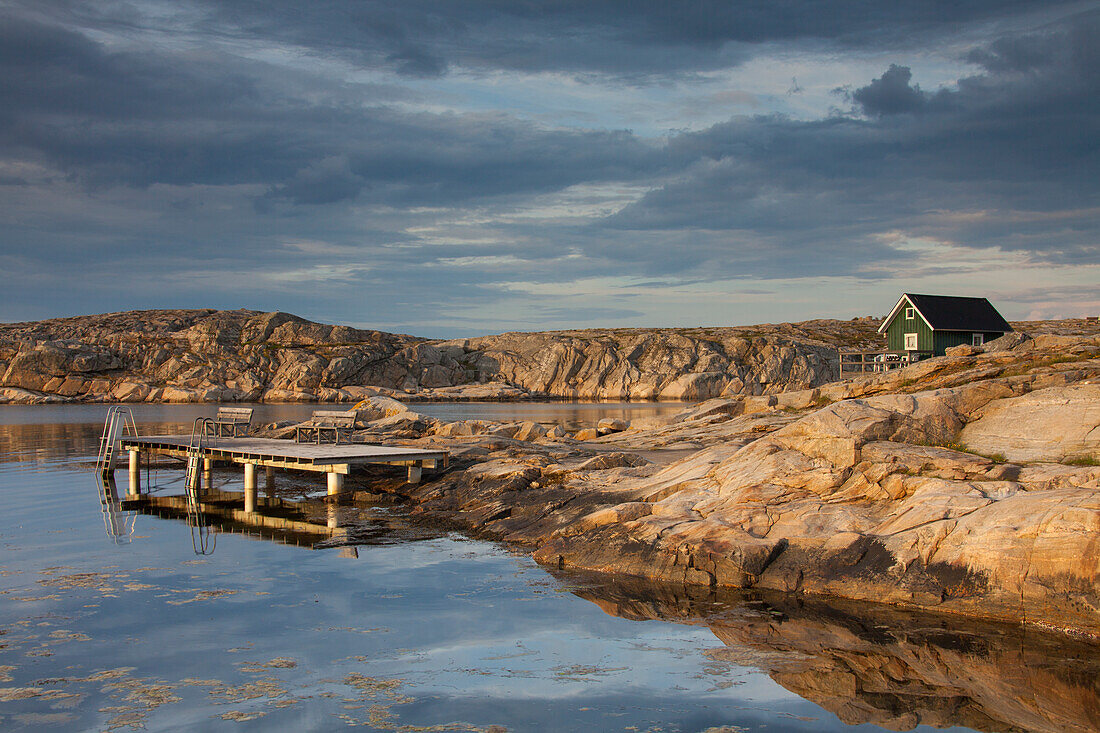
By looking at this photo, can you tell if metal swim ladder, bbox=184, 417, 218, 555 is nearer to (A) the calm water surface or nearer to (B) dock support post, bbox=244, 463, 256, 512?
(B) dock support post, bbox=244, 463, 256, 512

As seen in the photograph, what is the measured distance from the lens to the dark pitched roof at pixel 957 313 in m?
42.8

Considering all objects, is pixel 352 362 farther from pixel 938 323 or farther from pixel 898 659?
pixel 898 659

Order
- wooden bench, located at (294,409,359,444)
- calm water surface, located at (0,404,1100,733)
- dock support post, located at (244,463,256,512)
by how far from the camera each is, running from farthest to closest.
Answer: wooden bench, located at (294,409,359,444), dock support post, located at (244,463,256,512), calm water surface, located at (0,404,1100,733)

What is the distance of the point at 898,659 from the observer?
393 inches

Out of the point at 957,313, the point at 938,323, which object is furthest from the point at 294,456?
the point at 957,313

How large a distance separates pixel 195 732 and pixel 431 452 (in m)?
17.1

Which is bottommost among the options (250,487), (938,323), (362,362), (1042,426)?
(250,487)

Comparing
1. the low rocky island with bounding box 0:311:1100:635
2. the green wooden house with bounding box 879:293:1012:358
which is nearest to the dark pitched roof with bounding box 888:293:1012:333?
the green wooden house with bounding box 879:293:1012:358

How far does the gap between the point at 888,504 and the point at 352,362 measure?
10188 cm

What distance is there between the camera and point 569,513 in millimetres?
17953

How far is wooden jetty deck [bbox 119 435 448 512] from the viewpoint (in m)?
22.7

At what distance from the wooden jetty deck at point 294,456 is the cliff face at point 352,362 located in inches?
2875

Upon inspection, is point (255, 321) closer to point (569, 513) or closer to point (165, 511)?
point (165, 511)

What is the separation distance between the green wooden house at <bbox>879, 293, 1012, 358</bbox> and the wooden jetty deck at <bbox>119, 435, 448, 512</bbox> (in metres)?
30.1
